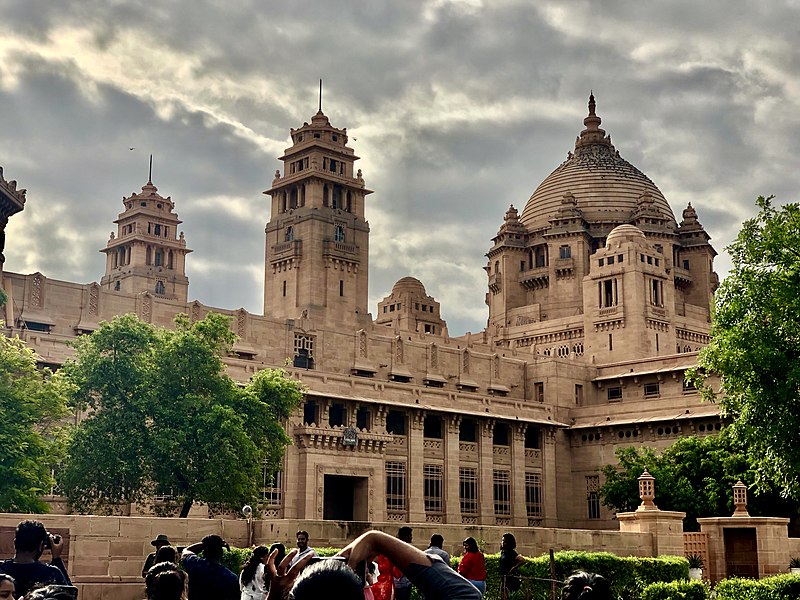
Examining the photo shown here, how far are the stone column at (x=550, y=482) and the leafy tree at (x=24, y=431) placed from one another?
40487mm

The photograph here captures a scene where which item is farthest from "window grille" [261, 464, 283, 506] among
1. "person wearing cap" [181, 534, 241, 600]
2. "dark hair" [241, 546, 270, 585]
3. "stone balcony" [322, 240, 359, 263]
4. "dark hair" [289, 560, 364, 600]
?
"dark hair" [289, 560, 364, 600]

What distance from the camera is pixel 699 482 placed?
201 ft

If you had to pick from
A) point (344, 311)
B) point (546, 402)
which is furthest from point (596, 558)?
point (344, 311)

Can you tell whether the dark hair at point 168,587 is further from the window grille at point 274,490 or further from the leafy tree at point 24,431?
the window grille at point 274,490

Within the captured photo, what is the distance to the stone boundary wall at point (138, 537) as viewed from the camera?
95.9ft

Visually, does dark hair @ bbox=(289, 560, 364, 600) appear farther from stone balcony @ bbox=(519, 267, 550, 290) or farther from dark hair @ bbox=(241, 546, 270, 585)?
stone balcony @ bbox=(519, 267, 550, 290)

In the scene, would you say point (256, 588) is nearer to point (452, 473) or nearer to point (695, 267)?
point (452, 473)

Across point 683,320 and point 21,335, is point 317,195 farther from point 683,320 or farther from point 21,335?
point 21,335

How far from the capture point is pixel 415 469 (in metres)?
67.9

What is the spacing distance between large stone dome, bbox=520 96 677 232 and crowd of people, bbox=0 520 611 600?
95.0 m

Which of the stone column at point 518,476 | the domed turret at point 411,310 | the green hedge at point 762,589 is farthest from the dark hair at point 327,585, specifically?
the domed turret at point 411,310

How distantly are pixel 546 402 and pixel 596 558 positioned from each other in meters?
44.7

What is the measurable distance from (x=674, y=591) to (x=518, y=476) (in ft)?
135

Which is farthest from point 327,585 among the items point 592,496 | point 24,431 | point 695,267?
point 695,267
